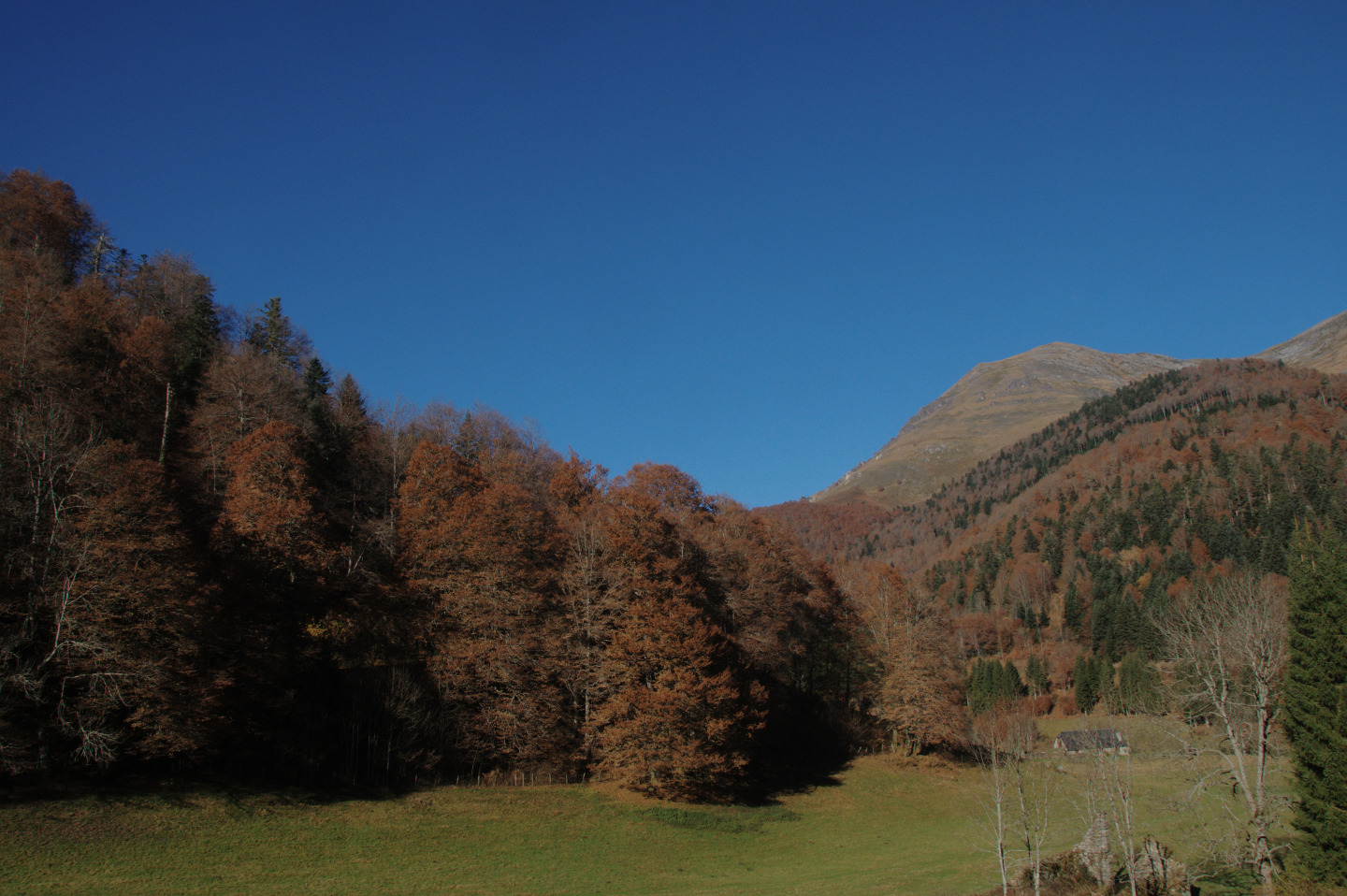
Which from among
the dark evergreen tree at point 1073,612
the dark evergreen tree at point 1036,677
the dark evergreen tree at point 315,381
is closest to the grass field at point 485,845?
the dark evergreen tree at point 315,381

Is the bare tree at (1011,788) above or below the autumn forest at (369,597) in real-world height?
below

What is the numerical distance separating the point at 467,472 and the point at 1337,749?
45.4 meters

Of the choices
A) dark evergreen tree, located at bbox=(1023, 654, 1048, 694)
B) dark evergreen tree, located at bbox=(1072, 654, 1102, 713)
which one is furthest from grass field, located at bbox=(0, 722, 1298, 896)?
dark evergreen tree, located at bbox=(1023, 654, 1048, 694)

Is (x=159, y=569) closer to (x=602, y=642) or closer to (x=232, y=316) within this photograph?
(x=602, y=642)

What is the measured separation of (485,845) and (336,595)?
18.8 m

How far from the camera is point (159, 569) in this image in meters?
30.1

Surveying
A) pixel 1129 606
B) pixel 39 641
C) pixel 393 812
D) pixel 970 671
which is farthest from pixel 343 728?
pixel 1129 606

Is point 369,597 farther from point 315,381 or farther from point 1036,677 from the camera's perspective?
point 1036,677

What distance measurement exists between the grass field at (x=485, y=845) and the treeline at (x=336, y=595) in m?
2.77

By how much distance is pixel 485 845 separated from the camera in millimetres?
31484

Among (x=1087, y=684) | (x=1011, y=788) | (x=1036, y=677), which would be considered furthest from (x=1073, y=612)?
(x=1011, y=788)

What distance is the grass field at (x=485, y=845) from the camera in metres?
24.1

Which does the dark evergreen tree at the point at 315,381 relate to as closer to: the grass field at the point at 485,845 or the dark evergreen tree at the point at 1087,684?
the grass field at the point at 485,845

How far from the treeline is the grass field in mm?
2771
